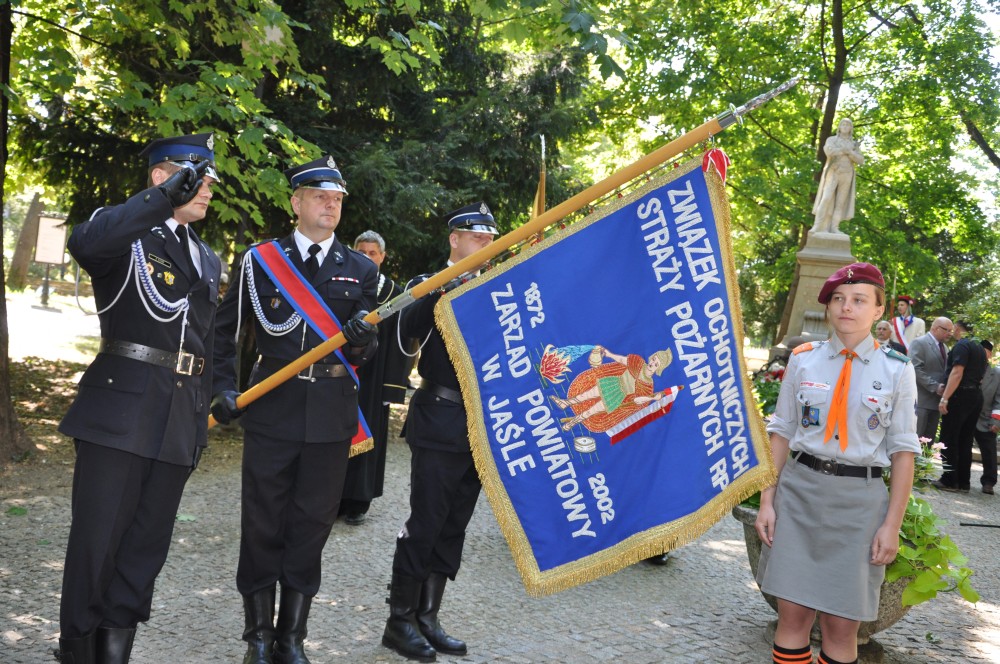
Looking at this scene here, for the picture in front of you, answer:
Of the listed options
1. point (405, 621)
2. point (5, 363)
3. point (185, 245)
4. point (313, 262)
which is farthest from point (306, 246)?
point (5, 363)

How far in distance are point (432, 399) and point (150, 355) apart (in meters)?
1.33

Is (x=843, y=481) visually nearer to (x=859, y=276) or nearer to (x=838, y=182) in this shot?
(x=859, y=276)

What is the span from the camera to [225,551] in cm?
624

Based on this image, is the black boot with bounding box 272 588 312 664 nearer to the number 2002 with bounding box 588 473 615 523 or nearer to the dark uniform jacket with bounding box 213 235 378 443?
the dark uniform jacket with bounding box 213 235 378 443

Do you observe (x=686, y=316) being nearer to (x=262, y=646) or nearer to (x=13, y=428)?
(x=262, y=646)

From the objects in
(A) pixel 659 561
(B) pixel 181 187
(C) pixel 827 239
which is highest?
(C) pixel 827 239

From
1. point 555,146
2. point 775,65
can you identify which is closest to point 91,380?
point 555,146

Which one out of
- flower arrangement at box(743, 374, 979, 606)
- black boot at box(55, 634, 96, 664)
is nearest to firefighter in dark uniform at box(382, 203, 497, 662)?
black boot at box(55, 634, 96, 664)

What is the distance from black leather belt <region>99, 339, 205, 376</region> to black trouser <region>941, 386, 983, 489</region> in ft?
33.1

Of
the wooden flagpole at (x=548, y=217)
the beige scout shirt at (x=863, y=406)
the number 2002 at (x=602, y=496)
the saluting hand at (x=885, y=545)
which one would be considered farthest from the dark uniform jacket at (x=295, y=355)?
the saluting hand at (x=885, y=545)

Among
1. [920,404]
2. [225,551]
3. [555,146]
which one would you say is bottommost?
[225,551]

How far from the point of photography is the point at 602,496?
387 centimetres

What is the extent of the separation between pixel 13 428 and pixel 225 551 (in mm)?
3442

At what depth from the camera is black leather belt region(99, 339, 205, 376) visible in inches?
143
